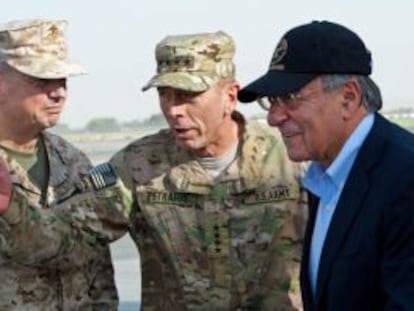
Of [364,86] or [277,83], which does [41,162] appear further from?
[364,86]

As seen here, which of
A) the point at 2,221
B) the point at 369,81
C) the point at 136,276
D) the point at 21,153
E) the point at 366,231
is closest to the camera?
the point at 366,231

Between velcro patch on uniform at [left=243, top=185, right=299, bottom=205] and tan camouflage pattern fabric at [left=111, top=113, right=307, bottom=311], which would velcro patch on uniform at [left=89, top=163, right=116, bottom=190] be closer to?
tan camouflage pattern fabric at [left=111, top=113, right=307, bottom=311]

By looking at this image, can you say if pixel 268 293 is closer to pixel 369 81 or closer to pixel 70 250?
pixel 70 250

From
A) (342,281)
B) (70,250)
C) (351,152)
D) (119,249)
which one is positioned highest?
(351,152)

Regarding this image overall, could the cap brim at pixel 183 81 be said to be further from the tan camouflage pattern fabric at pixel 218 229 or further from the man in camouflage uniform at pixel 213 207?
the tan camouflage pattern fabric at pixel 218 229

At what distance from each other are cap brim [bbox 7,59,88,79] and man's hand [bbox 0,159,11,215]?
63cm

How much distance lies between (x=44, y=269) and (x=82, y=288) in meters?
0.19

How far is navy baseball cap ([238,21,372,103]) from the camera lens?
112 inches

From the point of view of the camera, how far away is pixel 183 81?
143 inches

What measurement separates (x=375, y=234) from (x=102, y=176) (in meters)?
1.40

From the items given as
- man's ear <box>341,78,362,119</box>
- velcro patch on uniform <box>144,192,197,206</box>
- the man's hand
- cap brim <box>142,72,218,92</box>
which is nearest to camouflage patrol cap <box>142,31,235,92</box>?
cap brim <box>142,72,218,92</box>

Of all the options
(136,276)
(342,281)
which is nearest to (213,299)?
(342,281)

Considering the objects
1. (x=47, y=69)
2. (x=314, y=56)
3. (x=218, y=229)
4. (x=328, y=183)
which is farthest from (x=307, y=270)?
(x=47, y=69)

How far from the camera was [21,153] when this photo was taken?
4.05 meters
